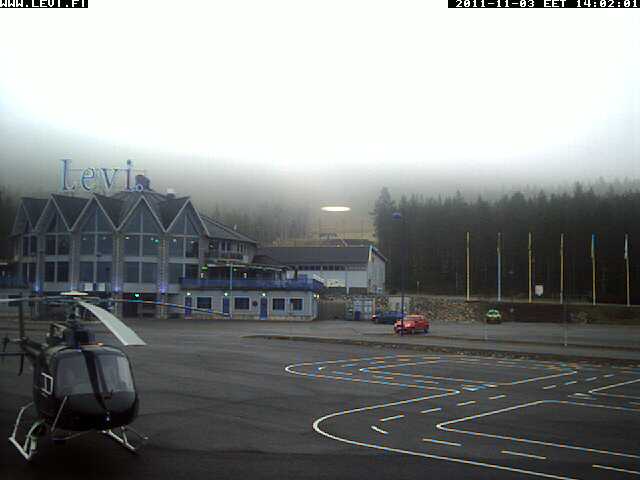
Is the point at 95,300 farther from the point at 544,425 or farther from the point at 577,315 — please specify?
the point at 577,315

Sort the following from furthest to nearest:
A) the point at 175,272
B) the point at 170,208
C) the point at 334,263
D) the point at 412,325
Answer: the point at 334,263, the point at 170,208, the point at 175,272, the point at 412,325

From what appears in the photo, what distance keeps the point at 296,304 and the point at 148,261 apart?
15638mm

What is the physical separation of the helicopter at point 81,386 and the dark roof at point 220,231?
5888 cm

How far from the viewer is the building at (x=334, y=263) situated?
84688 mm

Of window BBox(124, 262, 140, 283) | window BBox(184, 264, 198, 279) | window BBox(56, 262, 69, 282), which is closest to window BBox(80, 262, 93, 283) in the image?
window BBox(56, 262, 69, 282)

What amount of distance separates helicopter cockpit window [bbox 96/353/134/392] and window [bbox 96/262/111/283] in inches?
1924

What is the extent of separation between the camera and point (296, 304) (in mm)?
67375

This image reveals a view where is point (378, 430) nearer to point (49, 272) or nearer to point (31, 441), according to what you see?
point (31, 441)

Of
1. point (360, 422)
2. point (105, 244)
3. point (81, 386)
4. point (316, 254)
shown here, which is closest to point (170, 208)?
point (105, 244)

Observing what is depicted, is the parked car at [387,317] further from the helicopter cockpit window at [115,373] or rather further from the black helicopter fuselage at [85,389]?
the black helicopter fuselage at [85,389]

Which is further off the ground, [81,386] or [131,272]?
[131,272]

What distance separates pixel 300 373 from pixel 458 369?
688 cm

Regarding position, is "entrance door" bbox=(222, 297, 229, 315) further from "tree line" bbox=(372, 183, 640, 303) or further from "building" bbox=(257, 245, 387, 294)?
"tree line" bbox=(372, 183, 640, 303)

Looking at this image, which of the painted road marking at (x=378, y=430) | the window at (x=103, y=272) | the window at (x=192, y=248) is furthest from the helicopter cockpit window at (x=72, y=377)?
the window at (x=192, y=248)
